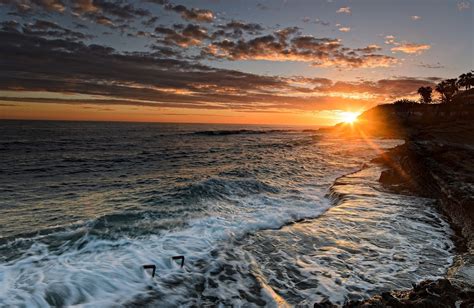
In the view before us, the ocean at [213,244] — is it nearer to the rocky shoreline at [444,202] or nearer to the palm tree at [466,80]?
the rocky shoreline at [444,202]

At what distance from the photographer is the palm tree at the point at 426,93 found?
102 m

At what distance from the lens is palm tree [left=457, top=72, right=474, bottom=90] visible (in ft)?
281

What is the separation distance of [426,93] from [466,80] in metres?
A: 15.6

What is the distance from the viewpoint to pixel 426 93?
337 ft

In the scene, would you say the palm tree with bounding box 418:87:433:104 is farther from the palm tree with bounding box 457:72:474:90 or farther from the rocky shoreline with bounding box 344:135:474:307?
the rocky shoreline with bounding box 344:135:474:307

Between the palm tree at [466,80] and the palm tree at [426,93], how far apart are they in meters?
12.1

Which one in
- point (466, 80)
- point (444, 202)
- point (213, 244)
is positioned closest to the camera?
point (213, 244)

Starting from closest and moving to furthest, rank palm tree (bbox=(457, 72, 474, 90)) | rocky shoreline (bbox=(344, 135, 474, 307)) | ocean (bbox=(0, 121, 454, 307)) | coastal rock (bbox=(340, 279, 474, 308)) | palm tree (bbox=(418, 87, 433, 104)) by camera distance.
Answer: coastal rock (bbox=(340, 279, 474, 308)) < rocky shoreline (bbox=(344, 135, 474, 307)) < ocean (bbox=(0, 121, 454, 307)) < palm tree (bbox=(457, 72, 474, 90)) < palm tree (bbox=(418, 87, 433, 104))

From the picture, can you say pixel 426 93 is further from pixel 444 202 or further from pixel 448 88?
pixel 444 202

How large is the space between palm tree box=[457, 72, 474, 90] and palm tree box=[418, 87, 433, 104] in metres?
12.1

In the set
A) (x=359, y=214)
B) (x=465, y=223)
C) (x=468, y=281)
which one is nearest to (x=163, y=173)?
(x=359, y=214)

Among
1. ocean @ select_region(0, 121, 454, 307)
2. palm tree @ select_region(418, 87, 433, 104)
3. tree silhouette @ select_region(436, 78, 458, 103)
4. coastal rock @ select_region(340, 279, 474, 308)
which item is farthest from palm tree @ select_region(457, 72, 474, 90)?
coastal rock @ select_region(340, 279, 474, 308)

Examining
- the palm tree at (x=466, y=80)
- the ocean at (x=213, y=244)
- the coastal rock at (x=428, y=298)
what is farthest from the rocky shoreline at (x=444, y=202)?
the palm tree at (x=466, y=80)

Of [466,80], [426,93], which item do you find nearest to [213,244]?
[466,80]
